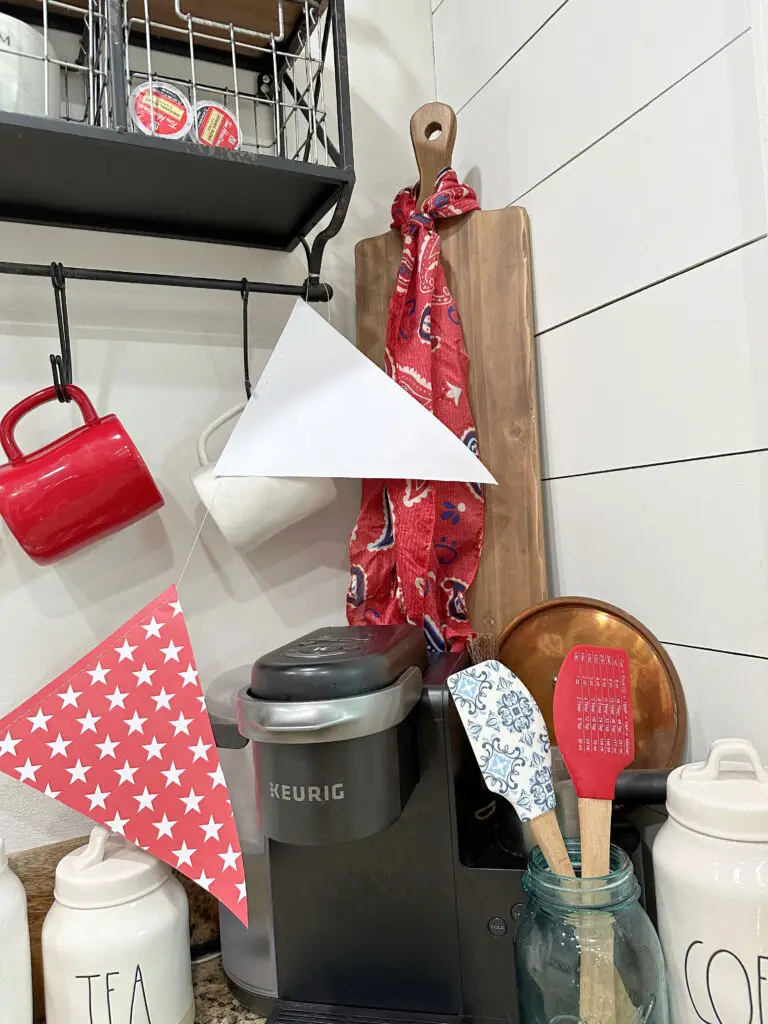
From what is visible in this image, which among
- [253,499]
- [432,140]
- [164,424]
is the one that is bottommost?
[253,499]

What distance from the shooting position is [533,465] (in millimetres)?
993

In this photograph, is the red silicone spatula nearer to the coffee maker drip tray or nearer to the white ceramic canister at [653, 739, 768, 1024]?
the white ceramic canister at [653, 739, 768, 1024]

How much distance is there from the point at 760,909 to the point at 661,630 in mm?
305

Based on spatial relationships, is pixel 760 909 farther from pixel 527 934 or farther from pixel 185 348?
pixel 185 348

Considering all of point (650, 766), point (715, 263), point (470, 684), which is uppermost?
point (715, 263)

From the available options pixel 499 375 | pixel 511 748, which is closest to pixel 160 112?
pixel 499 375

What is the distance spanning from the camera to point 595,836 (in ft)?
2.20

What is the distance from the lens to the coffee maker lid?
2.17 feet

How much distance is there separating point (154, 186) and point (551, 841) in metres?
0.82

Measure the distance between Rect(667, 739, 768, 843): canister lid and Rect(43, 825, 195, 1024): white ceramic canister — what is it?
0.52 metres

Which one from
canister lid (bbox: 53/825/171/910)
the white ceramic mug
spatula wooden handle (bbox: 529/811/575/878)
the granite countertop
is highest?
the white ceramic mug

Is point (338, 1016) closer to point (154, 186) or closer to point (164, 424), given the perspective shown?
point (164, 424)

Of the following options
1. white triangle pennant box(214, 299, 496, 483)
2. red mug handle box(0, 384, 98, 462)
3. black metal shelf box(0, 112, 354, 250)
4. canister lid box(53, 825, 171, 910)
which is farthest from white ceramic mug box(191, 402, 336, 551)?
canister lid box(53, 825, 171, 910)

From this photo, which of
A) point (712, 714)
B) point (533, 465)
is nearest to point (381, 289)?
point (533, 465)
